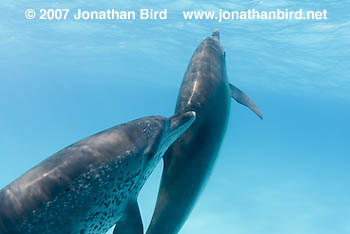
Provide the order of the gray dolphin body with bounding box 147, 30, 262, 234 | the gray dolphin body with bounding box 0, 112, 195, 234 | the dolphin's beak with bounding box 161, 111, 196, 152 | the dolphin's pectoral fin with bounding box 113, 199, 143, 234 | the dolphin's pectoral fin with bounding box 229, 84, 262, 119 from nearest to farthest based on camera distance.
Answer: the gray dolphin body with bounding box 0, 112, 195, 234 < the dolphin's pectoral fin with bounding box 113, 199, 143, 234 < the dolphin's beak with bounding box 161, 111, 196, 152 < the gray dolphin body with bounding box 147, 30, 262, 234 < the dolphin's pectoral fin with bounding box 229, 84, 262, 119

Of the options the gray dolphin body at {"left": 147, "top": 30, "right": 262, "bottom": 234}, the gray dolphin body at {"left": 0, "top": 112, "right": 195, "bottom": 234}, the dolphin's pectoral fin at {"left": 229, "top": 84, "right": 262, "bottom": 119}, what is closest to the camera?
the gray dolphin body at {"left": 0, "top": 112, "right": 195, "bottom": 234}

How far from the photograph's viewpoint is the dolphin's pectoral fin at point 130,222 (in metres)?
4.26

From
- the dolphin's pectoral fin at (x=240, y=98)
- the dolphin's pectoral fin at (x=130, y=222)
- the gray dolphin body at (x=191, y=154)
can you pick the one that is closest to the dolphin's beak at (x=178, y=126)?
the gray dolphin body at (x=191, y=154)

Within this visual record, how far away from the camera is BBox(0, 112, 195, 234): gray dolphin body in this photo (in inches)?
134

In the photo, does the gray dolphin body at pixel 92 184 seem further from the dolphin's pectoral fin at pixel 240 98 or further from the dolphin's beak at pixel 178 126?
the dolphin's pectoral fin at pixel 240 98

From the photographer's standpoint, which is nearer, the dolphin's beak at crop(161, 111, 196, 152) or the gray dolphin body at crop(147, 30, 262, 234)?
the dolphin's beak at crop(161, 111, 196, 152)

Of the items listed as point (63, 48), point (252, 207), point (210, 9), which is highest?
point (210, 9)

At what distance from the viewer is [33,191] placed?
347 centimetres

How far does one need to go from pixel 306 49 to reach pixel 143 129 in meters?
31.9

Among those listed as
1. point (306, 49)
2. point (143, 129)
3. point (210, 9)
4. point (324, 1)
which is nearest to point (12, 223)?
point (143, 129)

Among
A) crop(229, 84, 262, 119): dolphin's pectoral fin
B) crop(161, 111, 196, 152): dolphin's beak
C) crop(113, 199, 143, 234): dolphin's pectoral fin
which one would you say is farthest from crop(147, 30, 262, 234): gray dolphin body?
crop(229, 84, 262, 119): dolphin's pectoral fin

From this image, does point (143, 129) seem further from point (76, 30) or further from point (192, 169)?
point (76, 30)

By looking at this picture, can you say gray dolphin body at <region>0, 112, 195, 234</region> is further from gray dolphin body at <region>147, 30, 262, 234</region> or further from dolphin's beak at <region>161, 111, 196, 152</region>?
gray dolphin body at <region>147, 30, 262, 234</region>

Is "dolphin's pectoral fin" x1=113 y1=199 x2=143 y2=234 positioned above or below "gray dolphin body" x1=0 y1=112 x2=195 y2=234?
below
